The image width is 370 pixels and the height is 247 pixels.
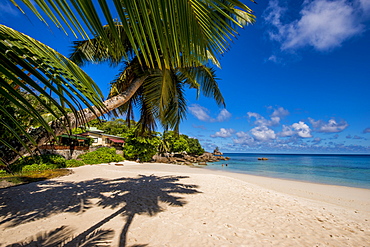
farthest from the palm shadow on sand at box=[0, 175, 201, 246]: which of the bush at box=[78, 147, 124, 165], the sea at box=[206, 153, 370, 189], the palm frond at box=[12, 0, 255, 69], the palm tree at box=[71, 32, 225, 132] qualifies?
the sea at box=[206, 153, 370, 189]

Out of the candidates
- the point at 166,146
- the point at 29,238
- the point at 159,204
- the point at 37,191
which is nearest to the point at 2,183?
the point at 37,191

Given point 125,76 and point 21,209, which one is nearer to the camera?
point 21,209

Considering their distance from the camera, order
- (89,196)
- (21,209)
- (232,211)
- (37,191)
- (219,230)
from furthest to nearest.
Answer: (37,191)
(89,196)
(232,211)
(21,209)
(219,230)

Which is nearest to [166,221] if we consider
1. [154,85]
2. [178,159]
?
[154,85]

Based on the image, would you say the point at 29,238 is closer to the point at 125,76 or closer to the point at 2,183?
the point at 125,76

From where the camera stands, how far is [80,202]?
5.40 meters

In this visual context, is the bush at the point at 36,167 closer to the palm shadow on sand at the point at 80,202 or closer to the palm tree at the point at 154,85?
the palm shadow on sand at the point at 80,202

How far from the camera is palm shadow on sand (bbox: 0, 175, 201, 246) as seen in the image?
368 centimetres

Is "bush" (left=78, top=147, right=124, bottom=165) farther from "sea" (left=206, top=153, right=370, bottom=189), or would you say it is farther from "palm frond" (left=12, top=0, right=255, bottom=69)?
"palm frond" (left=12, top=0, right=255, bottom=69)

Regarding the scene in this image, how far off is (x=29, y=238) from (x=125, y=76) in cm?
421

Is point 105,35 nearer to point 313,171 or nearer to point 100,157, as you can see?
point 100,157

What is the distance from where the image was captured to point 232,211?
5.15 meters

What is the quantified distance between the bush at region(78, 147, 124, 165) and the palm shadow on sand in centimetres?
1155

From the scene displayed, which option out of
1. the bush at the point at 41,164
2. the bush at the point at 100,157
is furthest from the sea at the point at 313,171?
the bush at the point at 41,164
